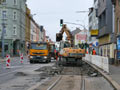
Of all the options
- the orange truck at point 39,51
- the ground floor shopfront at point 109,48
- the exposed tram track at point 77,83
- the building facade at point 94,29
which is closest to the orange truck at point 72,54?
the ground floor shopfront at point 109,48

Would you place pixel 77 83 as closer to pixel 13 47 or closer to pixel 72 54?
pixel 72 54

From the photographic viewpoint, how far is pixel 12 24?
64.0m

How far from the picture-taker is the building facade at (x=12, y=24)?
61.9 meters

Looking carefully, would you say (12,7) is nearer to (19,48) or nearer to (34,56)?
(19,48)

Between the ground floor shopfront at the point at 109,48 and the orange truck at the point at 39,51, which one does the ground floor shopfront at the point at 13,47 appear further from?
the orange truck at the point at 39,51

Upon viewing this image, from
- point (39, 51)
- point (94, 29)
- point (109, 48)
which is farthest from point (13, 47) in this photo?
point (109, 48)

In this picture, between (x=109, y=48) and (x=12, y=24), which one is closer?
(x=109, y=48)

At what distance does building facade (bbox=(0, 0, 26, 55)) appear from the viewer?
61938mm

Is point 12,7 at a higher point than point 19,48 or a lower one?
higher

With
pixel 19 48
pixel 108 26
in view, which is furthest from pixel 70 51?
pixel 19 48

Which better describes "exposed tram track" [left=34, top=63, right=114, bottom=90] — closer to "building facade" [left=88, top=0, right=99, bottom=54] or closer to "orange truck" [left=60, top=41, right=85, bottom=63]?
"orange truck" [left=60, top=41, right=85, bottom=63]

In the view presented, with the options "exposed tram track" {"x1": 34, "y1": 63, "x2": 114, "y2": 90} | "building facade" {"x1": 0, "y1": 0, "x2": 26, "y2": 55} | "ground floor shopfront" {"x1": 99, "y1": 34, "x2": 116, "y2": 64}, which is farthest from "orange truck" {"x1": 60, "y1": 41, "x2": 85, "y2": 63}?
"building facade" {"x1": 0, "y1": 0, "x2": 26, "y2": 55}

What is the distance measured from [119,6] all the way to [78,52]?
633cm

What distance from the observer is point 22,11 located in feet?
233
